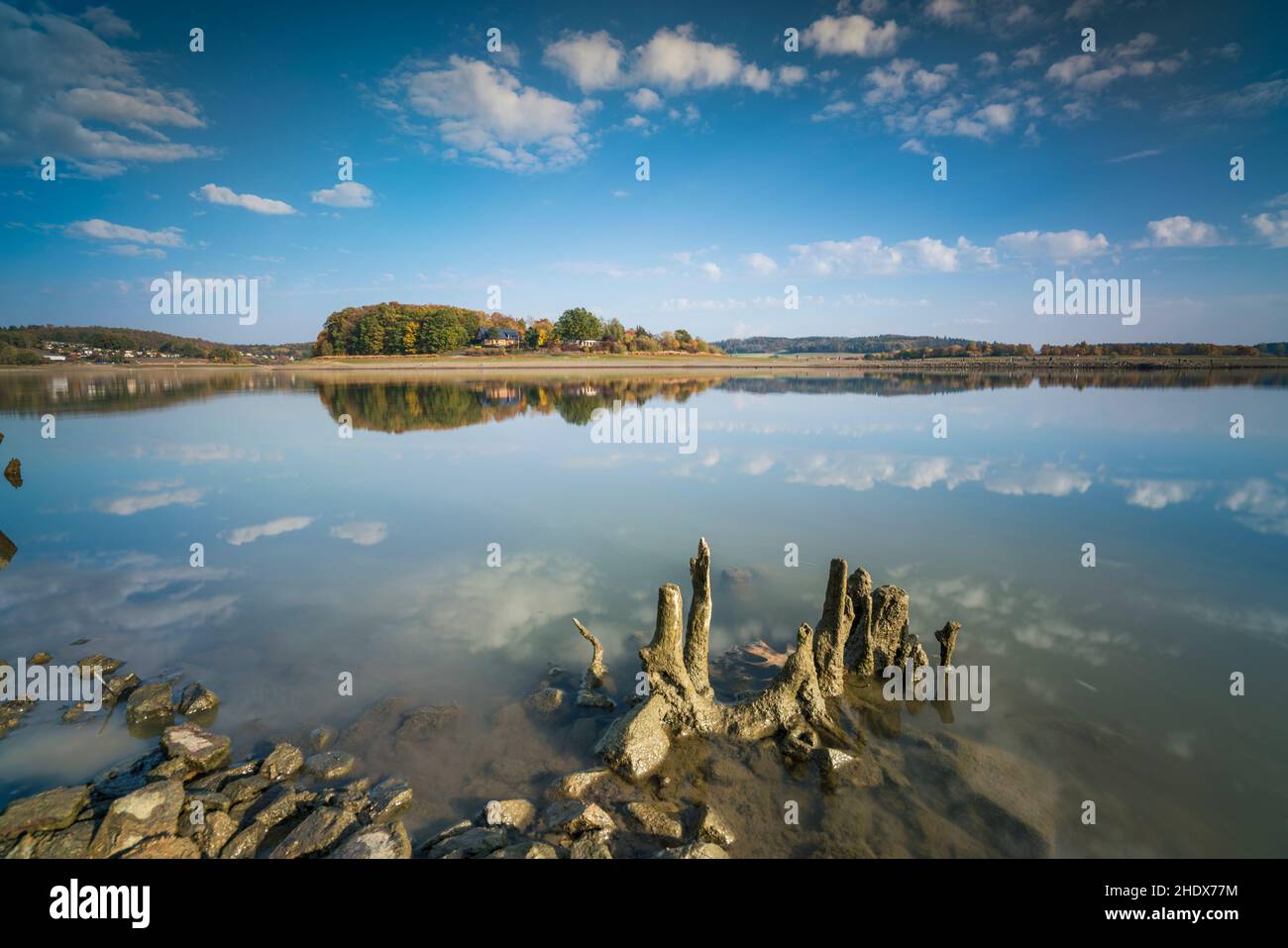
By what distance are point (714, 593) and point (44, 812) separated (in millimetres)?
11835

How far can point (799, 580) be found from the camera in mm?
15039

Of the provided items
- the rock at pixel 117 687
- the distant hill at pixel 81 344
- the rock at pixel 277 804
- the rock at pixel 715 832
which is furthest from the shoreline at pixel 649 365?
the rock at pixel 715 832

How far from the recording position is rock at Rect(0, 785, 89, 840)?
20.8ft

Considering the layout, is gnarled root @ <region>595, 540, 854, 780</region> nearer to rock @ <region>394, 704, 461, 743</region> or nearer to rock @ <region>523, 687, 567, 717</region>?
rock @ <region>523, 687, 567, 717</region>

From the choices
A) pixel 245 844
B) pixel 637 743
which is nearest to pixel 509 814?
pixel 637 743

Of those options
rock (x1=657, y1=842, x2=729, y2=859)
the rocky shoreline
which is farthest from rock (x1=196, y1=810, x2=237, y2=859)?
rock (x1=657, y1=842, x2=729, y2=859)

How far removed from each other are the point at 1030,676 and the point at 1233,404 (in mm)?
72125

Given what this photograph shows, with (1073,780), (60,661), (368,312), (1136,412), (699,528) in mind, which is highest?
(368,312)

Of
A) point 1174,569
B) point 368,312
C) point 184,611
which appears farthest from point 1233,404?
point 368,312

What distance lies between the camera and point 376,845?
20.7 feet

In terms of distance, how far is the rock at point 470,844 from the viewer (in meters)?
6.36

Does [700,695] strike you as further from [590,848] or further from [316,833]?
[316,833]

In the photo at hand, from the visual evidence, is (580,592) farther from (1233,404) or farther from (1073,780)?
(1233,404)

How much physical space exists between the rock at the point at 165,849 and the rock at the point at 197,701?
12.1 ft
